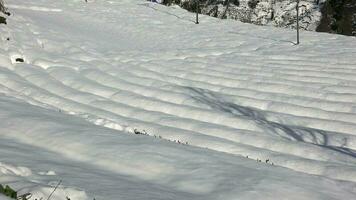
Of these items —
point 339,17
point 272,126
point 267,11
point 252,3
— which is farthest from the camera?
point 252,3

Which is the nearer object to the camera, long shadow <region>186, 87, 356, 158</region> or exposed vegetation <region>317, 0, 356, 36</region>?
long shadow <region>186, 87, 356, 158</region>

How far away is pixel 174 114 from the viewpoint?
10250 mm

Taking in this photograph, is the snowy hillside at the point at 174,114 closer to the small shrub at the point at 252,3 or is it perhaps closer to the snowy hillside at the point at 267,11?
the snowy hillside at the point at 267,11

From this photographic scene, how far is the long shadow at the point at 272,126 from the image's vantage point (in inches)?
344

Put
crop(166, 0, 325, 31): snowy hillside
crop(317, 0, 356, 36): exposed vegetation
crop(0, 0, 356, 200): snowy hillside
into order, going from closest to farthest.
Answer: crop(0, 0, 356, 200): snowy hillside
crop(317, 0, 356, 36): exposed vegetation
crop(166, 0, 325, 31): snowy hillside

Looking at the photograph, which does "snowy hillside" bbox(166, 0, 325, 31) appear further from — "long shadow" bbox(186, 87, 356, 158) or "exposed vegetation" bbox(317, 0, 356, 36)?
"long shadow" bbox(186, 87, 356, 158)

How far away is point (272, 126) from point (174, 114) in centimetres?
225

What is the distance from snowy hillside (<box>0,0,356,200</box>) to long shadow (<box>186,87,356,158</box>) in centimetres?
3

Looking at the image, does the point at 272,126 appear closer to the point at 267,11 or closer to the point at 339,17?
the point at 339,17

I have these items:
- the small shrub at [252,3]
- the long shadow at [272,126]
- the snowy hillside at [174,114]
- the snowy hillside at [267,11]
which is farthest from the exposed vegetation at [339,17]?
the long shadow at [272,126]

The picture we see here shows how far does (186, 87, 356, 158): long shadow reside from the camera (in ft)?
28.7

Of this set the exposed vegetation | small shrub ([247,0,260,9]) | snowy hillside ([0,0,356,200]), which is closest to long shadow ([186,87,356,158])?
snowy hillside ([0,0,356,200])

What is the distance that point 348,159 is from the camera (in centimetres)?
767

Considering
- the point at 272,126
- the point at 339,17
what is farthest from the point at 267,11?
the point at 272,126
